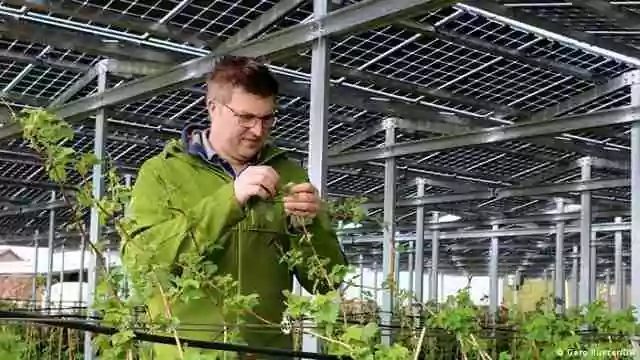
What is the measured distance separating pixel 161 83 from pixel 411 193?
739 centimetres

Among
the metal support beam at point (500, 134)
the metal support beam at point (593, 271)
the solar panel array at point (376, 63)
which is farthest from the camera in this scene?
the metal support beam at point (593, 271)

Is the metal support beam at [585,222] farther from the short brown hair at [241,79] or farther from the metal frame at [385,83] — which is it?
the short brown hair at [241,79]

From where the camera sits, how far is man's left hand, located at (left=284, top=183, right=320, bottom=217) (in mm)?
1799

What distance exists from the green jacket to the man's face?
0.19ft

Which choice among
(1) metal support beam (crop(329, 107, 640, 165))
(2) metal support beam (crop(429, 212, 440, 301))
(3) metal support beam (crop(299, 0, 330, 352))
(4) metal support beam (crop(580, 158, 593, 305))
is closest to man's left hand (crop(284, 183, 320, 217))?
(3) metal support beam (crop(299, 0, 330, 352))

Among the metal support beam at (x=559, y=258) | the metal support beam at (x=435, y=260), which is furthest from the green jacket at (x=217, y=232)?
the metal support beam at (x=435, y=260)

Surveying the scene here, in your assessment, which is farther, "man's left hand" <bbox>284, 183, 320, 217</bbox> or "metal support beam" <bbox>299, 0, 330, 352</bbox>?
"metal support beam" <bbox>299, 0, 330, 352</bbox>

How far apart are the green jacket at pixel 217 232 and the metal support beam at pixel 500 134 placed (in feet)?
13.6

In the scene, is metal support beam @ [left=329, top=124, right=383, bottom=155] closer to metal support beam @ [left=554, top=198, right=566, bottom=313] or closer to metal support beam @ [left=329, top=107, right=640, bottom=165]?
metal support beam @ [left=329, top=107, right=640, bottom=165]

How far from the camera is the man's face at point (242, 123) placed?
2.01 meters

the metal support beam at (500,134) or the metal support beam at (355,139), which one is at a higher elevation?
the metal support beam at (355,139)

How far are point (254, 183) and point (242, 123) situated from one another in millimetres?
367

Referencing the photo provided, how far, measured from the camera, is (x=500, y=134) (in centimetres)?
691

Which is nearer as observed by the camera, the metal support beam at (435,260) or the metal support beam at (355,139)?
the metal support beam at (355,139)
